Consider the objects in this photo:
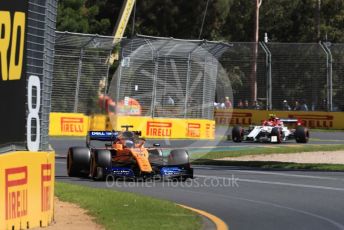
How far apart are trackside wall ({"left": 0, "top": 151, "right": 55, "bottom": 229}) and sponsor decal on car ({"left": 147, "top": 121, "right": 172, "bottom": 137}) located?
75.0 feet

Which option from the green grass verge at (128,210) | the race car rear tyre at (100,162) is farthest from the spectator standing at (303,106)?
the green grass verge at (128,210)

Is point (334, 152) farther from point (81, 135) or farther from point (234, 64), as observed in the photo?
point (234, 64)

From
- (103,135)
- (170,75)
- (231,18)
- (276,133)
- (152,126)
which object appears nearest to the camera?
(103,135)

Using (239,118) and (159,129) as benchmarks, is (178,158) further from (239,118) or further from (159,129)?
(239,118)

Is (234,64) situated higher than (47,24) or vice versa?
(234,64)

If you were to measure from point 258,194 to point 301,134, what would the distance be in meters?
18.2

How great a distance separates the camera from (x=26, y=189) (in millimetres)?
9922

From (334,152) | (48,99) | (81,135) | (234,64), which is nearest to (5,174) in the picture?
(48,99)

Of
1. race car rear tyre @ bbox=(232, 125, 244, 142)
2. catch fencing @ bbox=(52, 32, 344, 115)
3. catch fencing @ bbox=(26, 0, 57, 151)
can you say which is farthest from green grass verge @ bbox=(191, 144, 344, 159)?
catch fencing @ bbox=(26, 0, 57, 151)

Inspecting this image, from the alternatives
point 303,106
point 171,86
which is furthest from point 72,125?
point 303,106

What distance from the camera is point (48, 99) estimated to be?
1084cm

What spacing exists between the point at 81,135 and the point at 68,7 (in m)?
17.7

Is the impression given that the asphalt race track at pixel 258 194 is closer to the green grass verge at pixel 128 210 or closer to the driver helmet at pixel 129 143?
the green grass verge at pixel 128 210

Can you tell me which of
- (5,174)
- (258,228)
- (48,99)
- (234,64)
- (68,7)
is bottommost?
(258,228)
